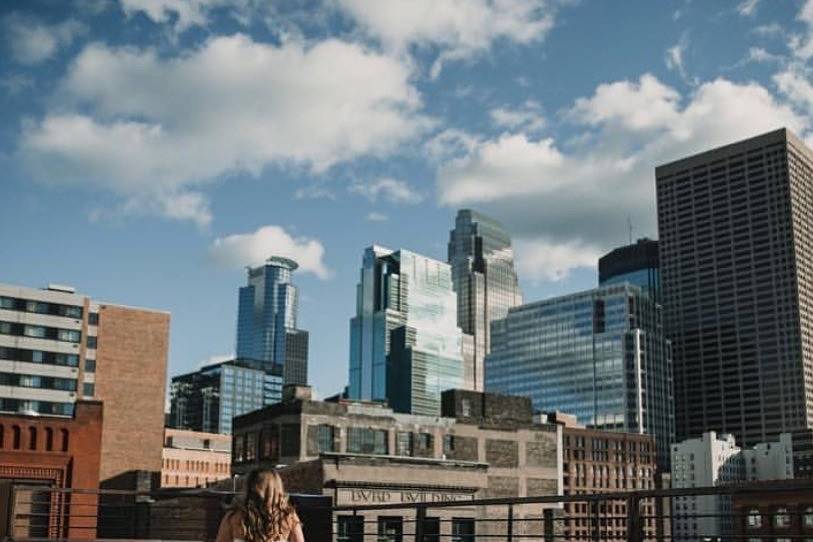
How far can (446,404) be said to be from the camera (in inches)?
2881

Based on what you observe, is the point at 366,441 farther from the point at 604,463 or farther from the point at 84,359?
the point at 604,463

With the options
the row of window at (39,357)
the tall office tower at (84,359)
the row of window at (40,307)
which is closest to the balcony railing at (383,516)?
the tall office tower at (84,359)

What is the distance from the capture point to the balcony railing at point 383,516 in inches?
433

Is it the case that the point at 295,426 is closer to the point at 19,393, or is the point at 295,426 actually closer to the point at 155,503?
the point at 155,503

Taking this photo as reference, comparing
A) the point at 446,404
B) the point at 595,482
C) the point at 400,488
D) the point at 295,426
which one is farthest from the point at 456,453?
the point at 595,482

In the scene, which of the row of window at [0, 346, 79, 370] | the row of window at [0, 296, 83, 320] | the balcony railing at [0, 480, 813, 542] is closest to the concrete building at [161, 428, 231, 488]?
the row of window at [0, 346, 79, 370]

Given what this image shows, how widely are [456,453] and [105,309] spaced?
66853 mm

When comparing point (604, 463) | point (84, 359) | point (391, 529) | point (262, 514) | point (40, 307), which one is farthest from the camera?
point (604, 463)

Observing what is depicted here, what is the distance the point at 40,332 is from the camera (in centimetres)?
12038

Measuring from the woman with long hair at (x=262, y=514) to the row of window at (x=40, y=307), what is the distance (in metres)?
119

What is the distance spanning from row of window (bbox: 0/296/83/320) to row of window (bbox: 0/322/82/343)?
5.94 ft

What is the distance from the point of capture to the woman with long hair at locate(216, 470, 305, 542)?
7.04 metres

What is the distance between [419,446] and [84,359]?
220 ft

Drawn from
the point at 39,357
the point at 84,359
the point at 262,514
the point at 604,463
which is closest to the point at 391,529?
the point at 262,514
